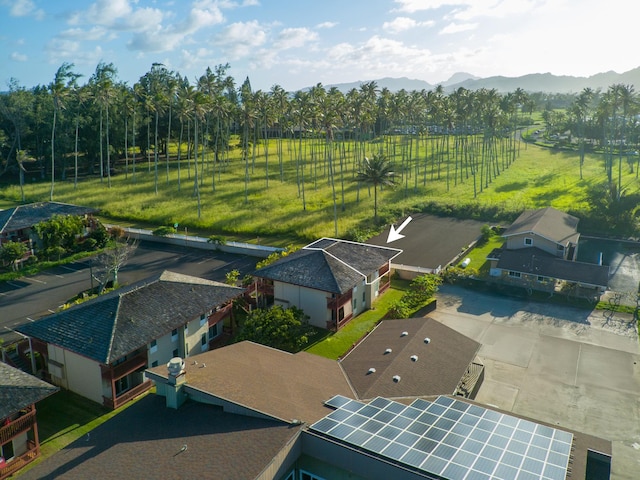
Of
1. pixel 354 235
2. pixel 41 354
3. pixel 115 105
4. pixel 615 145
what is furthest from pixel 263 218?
pixel 615 145

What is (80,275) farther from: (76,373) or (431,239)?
(431,239)

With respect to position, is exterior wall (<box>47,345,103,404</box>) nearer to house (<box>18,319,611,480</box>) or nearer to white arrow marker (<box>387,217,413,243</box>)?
house (<box>18,319,611,480</box>)

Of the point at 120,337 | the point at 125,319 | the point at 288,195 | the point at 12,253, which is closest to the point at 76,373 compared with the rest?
the point at 120,337

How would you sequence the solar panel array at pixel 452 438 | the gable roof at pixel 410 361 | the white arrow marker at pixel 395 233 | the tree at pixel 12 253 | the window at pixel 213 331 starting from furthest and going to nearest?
the white arrow marker at pixel 395 233 → the tree at pixel 12 253 → the window at pixel 213 331 → the gable roof at pixel 410 361 → the solar panel array at pixel 452 438

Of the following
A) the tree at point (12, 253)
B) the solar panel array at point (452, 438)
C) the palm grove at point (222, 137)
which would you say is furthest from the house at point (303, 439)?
the palm grove at point (222, 137)

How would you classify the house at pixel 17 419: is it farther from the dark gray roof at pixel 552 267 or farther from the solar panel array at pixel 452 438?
the dark gray roof at pixel 552 267

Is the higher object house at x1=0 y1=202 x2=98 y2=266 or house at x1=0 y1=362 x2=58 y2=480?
house at x1=0 y1=202 x2=98 y2=266

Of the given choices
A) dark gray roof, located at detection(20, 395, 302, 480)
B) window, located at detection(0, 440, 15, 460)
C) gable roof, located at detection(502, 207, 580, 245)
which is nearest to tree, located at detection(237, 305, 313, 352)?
dark gray roof, located at detection(20, 395, 302, 480)

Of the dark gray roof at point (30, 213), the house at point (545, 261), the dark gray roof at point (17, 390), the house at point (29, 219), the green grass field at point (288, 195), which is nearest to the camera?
the dark gray roof at point (17, 390)
